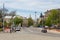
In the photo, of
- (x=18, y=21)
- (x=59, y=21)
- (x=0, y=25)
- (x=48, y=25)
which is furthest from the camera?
(x=18, y=21)

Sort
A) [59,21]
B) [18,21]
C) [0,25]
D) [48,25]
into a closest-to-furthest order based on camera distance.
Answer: [0,25] < [59,21] < [48,25] < [18,21]

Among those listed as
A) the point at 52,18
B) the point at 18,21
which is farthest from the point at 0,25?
the point at 18,21

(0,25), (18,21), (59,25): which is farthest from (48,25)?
(18,21)

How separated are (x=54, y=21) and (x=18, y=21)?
3198 inches

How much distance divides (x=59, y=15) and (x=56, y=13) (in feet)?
6.49

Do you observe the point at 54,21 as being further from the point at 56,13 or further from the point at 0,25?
the point at 0,25

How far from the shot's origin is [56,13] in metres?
97.8

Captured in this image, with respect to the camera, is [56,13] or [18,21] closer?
[56,13]

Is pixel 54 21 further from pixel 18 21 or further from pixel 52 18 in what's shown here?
pixel 18 21

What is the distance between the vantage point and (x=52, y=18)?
97.6 meters

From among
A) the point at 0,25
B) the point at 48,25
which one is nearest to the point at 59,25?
the point at 48,25

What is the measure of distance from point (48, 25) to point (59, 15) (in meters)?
18.8

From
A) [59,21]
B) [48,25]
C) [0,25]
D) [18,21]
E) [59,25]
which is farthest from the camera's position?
[18,21]

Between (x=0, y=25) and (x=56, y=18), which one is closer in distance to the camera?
Answer: (x=0, y=25)
